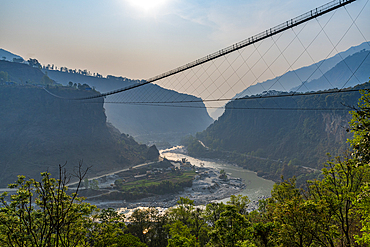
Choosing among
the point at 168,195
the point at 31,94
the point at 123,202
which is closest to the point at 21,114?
the point at 31,94

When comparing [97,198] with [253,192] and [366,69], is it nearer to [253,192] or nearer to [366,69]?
[253,192]

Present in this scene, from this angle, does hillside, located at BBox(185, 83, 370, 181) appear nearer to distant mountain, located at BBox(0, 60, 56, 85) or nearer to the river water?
the river water

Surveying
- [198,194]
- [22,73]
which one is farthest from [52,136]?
[198,194]

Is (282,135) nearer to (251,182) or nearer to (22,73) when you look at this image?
(251,182)

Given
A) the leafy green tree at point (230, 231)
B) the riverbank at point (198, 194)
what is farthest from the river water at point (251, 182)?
the leafy green tree at point (230, 231)

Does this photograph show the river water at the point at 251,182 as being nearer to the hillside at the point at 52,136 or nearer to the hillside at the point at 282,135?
the hillside at the point at 282,135
